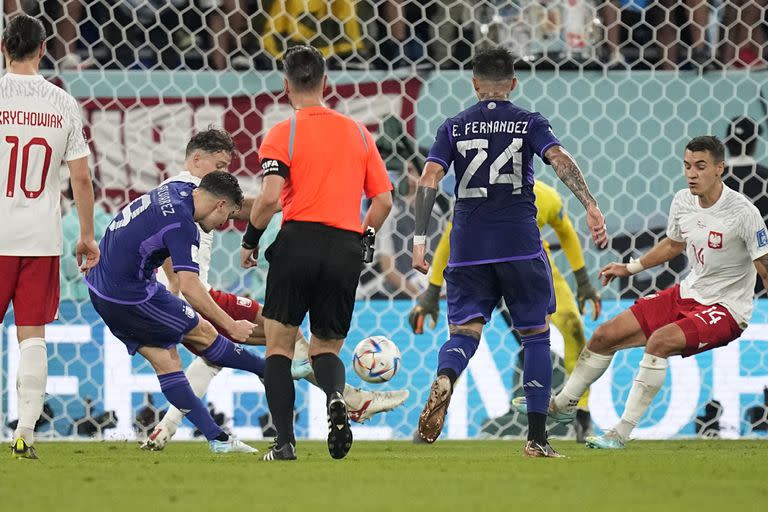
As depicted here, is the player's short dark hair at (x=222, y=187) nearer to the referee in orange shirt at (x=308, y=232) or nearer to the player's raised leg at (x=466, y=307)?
the referee in orange shirt at (x=308, y=232)

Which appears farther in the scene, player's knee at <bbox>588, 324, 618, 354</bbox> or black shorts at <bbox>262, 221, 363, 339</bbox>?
player's knee at <bbox>588, 324, 618, 354</bbox>

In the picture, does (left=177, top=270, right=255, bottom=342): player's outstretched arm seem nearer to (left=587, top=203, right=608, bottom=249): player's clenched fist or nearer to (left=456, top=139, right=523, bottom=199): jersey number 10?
(left=456, top=139, right=523, bottom=199): jersey number 10

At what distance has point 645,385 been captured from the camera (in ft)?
19.7

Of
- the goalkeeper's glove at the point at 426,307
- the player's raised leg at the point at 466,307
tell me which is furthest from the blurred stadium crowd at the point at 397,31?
the player's raised leg at the point at 466,307

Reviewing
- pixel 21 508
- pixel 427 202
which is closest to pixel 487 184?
pixel 427 202

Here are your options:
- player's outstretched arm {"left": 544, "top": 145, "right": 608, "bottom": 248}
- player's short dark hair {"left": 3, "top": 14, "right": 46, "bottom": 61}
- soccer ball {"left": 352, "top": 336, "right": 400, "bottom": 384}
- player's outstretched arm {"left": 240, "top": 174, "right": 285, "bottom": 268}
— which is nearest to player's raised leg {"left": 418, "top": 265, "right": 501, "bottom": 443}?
player's outstretched arm {"left": 544, "top": 145, "right": 608, "bottom": 248}

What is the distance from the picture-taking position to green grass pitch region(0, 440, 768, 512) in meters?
3.36

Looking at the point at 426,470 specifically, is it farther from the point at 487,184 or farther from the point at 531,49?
the point at 531,49

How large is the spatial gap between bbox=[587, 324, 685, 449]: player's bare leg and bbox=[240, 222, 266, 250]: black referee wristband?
2.05 m

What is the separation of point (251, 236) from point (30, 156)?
3.14 feet

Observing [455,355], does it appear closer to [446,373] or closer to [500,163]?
[446,373]

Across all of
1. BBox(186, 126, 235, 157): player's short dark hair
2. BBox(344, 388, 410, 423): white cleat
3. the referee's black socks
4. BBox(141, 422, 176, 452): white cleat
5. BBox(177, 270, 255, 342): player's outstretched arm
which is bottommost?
BBox(141, 422, 176, 452): white cleat

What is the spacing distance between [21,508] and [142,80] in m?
4.73

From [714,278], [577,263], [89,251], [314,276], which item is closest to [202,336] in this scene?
[89,251]
